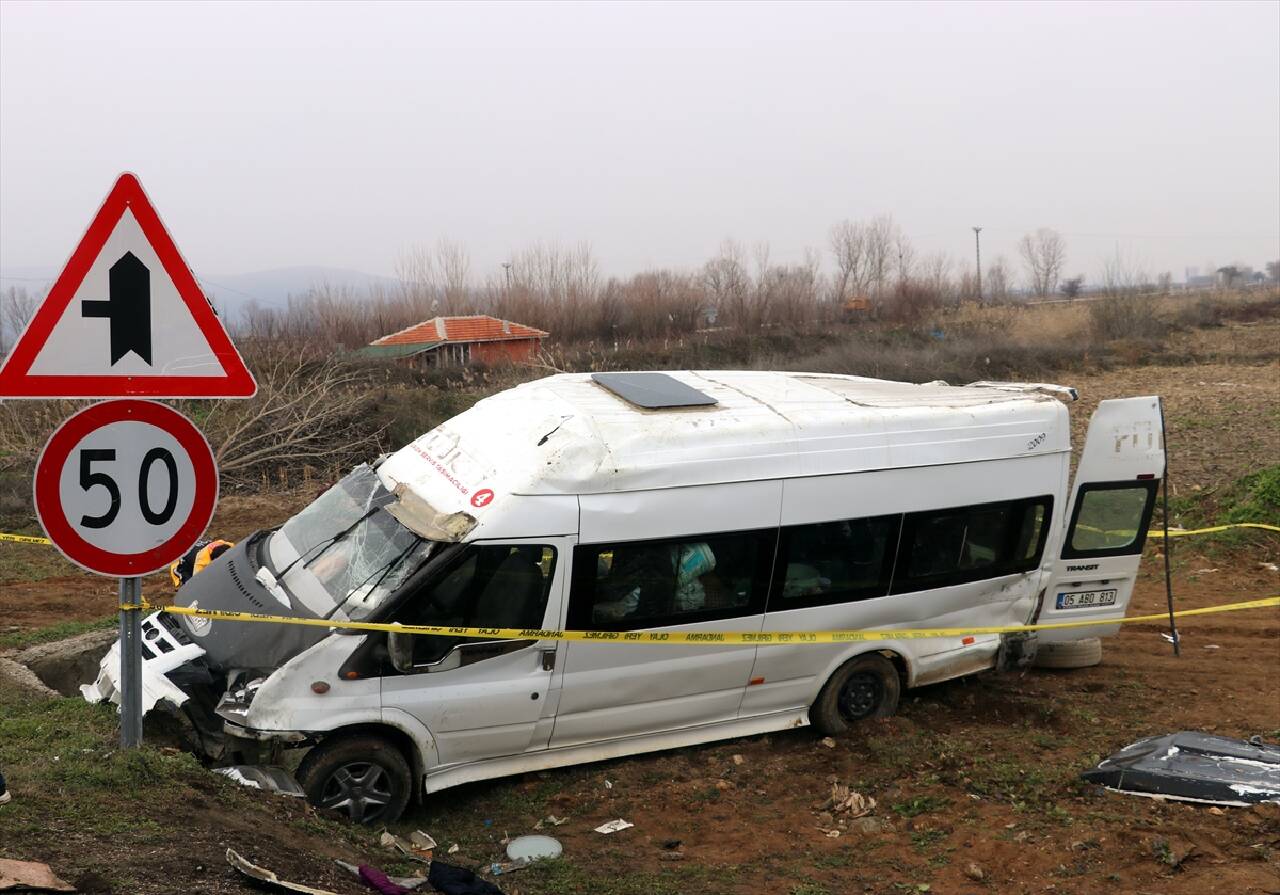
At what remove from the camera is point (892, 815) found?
6.20 metres

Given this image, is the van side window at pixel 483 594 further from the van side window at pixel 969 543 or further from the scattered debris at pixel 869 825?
the van side window at pixel 969 543

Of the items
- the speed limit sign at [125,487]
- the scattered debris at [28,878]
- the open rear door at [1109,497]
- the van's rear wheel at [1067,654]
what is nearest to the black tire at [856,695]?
the open rear door at [1109,497]

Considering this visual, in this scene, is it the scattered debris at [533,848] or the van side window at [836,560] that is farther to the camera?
the van side window at [836,560]

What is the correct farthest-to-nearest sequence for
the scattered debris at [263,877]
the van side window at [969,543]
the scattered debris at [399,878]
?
the van side window at [969,543] → the scattered debris at [399,878] → the scattered debris at [263,877]

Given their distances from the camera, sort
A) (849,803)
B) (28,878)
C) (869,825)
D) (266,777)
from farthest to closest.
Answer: (849,803), (869,825), (266,777), (28,878)

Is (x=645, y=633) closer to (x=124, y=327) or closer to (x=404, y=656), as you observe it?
(x=404, y=656)

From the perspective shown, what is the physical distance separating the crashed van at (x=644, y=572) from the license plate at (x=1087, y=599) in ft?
0.06

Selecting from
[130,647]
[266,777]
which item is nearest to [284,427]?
[266,777]

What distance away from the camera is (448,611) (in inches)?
235

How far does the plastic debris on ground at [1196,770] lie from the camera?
19.5ft

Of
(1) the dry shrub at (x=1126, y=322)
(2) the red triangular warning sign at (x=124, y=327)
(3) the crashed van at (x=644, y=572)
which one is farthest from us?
(1) the dry shrub at (x=1126, y=322)

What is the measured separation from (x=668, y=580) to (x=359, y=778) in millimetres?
2208

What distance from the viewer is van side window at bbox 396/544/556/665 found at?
5.91 metres

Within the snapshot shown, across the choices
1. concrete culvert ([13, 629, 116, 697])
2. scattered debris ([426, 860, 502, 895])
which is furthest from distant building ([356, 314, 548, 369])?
scattered debris ([426, 860, 502, 895])
